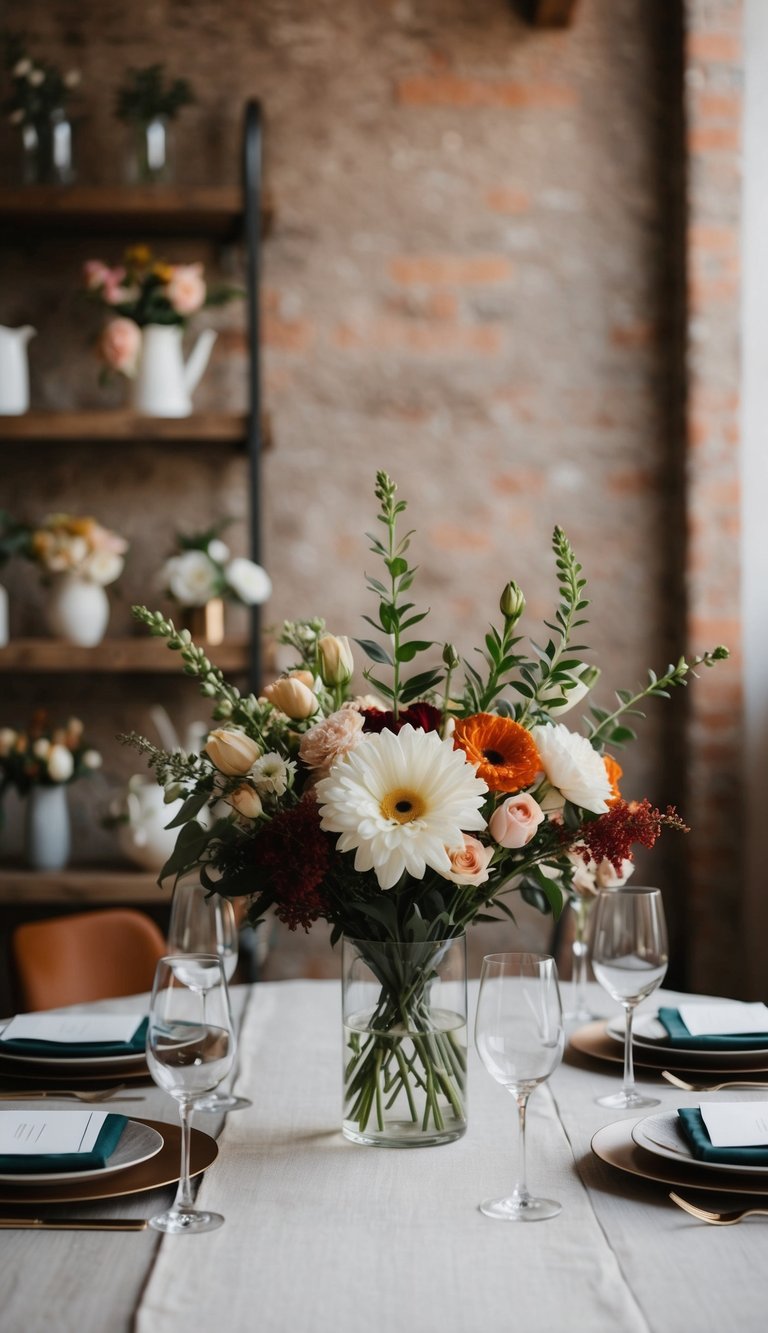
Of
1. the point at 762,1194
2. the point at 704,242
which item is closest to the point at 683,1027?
the point at 762,1194

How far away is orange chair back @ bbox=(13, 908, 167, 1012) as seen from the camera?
2.18m

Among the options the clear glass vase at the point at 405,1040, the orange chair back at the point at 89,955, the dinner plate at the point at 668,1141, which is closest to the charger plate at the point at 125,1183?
the clear glass vase at the point at 405,1040

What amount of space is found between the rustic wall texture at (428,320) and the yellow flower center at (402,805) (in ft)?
6.48

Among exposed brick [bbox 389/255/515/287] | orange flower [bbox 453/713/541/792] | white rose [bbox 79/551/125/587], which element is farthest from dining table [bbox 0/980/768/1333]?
exposed brick [bbox 389/255/515/287]

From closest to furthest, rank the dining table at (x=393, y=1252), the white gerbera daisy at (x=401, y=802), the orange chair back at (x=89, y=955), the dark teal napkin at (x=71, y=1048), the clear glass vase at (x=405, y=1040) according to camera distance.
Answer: the dining table at (x=393, y=1252)
the white gerbera daisy at (x=401, y=802)
the clear glass vase at (x=405, y=1040)
the dark teal napkin at (x=71, y=1048)
the orange chair back at (x=89, y=955)

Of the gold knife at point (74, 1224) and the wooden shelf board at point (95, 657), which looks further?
the wooden shelf board at point (95, 657)

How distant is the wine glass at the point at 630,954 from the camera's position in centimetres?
142

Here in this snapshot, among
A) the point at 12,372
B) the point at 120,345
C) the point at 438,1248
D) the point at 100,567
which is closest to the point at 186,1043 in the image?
the point at 438,1248

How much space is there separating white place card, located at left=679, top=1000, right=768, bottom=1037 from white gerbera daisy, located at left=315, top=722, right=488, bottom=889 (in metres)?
0.54

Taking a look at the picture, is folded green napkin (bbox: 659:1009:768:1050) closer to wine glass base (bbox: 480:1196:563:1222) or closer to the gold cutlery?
wine glass base (bbox: 480:1196:563:1222)

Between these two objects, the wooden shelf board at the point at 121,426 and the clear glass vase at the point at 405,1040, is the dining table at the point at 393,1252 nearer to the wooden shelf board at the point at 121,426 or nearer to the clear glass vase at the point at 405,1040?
the clear glass vase at the point at 405,1040

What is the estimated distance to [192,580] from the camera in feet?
9.78

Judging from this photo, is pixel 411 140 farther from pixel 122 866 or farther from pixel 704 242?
pixel 122 866

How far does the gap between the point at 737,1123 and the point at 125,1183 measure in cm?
55
